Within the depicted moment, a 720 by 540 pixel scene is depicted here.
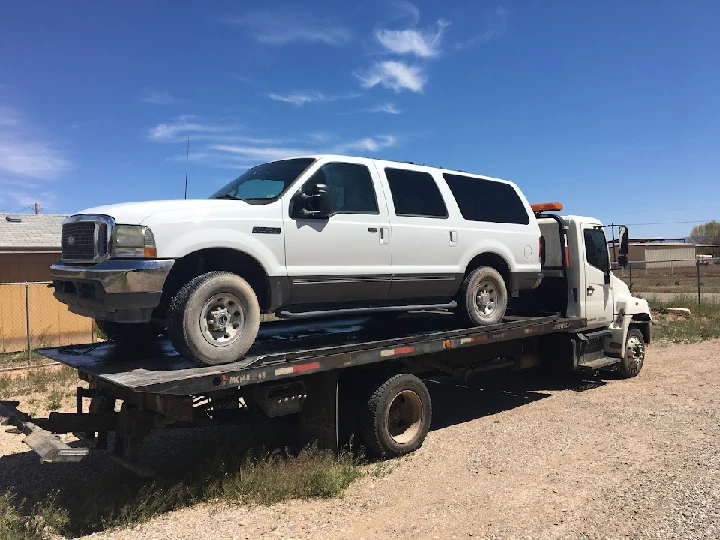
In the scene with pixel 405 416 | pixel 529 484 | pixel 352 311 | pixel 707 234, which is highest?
pixel 707 234

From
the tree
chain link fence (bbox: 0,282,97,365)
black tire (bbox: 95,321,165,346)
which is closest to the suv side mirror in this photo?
black tire (bbox: 95,321,165,346)

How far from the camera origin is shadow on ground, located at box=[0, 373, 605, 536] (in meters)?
4.79

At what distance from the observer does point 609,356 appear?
9.86 metres

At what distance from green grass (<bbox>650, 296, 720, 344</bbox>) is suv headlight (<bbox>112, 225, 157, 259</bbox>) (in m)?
12.9

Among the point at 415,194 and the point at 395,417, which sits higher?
the point at 415,194

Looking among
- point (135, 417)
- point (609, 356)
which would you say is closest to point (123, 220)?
point (135, 417)

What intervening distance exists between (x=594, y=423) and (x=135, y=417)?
533 centimetres

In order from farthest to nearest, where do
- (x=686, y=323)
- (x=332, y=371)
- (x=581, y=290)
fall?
(x=686, y=323)
(x=581, y=290)
(x=332, y=371)

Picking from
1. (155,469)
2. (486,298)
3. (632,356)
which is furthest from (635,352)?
(155,469)

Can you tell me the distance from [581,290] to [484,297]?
93.7 inches

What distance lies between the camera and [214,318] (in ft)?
15.9

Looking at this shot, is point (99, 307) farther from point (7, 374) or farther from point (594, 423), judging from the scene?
point (7, 374)

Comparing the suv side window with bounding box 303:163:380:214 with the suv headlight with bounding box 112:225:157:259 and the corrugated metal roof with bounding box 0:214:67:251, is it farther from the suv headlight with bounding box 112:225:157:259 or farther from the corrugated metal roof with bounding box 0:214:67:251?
the corrugated metal roof with bounding box 0:214:67:251

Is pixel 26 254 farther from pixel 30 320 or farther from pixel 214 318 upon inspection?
pixel 214 318
